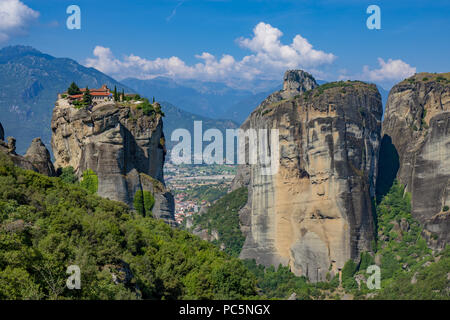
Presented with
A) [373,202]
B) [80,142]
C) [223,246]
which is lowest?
[223,246]

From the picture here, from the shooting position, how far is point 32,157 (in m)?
38.8

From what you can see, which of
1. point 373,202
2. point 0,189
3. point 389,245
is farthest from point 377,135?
point 0,189

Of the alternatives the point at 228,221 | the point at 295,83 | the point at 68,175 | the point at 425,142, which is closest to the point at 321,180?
the point at 425,142

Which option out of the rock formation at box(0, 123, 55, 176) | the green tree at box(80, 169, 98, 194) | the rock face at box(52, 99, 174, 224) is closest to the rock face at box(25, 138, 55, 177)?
the rock formation at box(0, 123, 55, 176)

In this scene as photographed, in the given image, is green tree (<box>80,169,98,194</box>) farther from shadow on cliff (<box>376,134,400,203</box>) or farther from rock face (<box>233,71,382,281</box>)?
shadow on cliff (<box>376,134,400,203</box>)

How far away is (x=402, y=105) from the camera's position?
72875 mm

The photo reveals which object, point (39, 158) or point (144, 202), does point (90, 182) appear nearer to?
point (39, 158)

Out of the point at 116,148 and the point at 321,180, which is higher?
the point at 116,148

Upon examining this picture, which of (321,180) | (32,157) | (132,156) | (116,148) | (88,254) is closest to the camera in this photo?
(88,254)

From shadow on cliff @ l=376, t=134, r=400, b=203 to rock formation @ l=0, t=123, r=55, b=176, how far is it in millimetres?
45797

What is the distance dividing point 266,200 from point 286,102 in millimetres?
11887

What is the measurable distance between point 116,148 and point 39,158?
5674 mm

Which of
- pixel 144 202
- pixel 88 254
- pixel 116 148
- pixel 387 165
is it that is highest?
pixel 387 165
